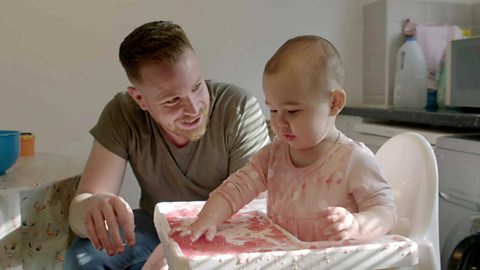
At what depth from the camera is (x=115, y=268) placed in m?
1.15

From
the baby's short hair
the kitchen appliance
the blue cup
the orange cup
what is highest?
the baby's short hair

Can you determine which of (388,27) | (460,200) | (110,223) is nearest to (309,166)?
(110,223)

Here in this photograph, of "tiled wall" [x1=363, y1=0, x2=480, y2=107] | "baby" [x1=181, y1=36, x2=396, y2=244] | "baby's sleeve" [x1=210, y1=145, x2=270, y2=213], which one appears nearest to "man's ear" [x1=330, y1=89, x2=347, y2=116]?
"baby" [x1=181, y1=36, x2=396, y2=244]

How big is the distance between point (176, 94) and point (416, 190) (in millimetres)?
572

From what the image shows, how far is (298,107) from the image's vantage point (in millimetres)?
804

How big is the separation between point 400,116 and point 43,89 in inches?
62.0

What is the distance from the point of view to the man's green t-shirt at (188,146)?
4.25 feet

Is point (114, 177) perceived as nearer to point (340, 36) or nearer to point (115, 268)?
point (115, 268)

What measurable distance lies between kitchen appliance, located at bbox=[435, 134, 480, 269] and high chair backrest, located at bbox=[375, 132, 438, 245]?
81 cm

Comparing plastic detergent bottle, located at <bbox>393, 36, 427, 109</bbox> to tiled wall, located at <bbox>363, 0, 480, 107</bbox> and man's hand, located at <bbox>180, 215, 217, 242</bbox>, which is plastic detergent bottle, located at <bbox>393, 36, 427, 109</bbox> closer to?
tiled wall, located at <bbox>363, 0, 480, 107</bbox>

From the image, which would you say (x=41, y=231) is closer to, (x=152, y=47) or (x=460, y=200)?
(x=152, y=47)

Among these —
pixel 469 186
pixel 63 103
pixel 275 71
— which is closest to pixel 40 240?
pixel 275 71

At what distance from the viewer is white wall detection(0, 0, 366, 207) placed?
2154 mm

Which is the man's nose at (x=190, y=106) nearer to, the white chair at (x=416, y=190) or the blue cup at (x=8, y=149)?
the white chair at (x=416, y=190)
